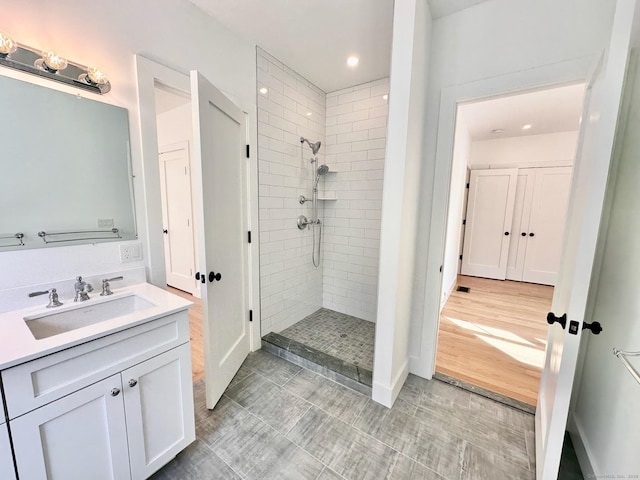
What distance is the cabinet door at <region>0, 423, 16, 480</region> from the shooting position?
824 millimetres

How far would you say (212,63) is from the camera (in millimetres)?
1891

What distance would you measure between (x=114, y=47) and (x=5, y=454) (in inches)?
71.8

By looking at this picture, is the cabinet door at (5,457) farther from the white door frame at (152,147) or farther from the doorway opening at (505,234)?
the doorway opening at (505,234)

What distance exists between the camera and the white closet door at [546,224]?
4527mm

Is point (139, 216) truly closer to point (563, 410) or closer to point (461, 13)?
point (563, 410)

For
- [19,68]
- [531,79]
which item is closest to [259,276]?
[19,68]

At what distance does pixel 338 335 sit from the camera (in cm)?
265

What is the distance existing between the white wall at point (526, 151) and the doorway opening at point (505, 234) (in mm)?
14

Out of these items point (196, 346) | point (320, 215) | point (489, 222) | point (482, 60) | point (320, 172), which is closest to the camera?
point (482, 60)

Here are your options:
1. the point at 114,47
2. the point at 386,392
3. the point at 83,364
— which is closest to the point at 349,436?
the point at 386,392

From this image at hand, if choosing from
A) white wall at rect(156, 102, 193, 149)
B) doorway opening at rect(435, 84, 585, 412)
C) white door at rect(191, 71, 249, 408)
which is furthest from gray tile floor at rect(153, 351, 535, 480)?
white wall at rect(156, 102, 193, 149)

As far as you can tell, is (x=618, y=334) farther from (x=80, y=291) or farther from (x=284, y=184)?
(x=80, y=291)

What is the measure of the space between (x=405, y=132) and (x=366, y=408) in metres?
1.77

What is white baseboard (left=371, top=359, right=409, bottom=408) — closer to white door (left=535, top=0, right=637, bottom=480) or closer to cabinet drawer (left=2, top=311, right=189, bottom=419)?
white door (left=535, top=0, right=637, bottom=480)
